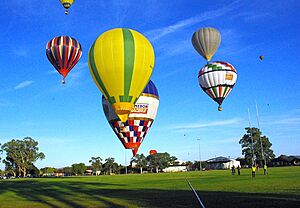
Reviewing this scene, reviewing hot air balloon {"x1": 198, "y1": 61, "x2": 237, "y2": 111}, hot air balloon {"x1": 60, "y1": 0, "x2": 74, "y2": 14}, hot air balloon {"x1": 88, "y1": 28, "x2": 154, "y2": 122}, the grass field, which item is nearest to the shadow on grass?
the grass field

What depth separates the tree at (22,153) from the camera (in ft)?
432

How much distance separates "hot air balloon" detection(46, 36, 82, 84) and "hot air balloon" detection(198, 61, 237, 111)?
48.5 feet

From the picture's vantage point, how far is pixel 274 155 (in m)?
119

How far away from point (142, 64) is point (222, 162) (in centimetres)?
12564

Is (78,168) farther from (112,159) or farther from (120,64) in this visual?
(120,64)

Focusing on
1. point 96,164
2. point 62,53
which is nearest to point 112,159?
point 96,164

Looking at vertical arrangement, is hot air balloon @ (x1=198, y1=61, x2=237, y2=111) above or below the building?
above

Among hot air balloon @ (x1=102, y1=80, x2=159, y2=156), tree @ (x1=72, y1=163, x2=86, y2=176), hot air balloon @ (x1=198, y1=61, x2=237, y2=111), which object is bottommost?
tree @ (x1=72, y1=163, x2=86, y2=176)

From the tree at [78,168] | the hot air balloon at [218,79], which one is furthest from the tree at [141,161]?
the hot air balloon at [218,79]

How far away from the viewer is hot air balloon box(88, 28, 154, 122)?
2241 centimetres

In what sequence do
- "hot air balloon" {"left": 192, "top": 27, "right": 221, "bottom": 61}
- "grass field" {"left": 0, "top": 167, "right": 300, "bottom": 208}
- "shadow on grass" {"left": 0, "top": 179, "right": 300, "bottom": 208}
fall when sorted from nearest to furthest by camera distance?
"shadow on grass" {"left": 0, "top": 179, "right": 300, "bottom": 208} → "grass field" {"left": 0, "top": 167, "right": 300, "bottom": 208} → "hot air balloon" {"left": 192, "top": 27, "right": 221, "bottom": 61}

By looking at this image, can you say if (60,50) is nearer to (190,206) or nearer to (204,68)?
(204,68)

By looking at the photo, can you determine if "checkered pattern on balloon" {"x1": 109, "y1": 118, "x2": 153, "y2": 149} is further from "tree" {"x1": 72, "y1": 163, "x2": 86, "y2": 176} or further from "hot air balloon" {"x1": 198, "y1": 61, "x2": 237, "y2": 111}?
"tree" {"x1": 72, "y1": 163, "x2": 86, "y2": 176}

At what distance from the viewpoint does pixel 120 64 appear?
22391 mm
